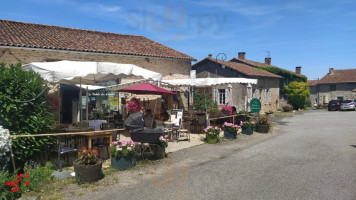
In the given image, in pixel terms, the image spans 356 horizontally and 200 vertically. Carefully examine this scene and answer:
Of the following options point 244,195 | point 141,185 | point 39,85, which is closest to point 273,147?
point 244,195

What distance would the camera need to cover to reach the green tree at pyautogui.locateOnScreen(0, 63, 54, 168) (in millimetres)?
5027

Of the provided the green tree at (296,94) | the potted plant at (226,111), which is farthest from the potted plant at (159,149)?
the green tree at (296,94)

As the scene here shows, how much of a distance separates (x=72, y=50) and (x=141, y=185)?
9293mm

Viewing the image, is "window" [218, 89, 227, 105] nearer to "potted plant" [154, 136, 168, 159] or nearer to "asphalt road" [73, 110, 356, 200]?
"asphalt road" [73, 110, 356, 200]

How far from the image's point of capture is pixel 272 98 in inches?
1056

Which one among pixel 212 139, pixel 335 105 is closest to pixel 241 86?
pixel 212 139

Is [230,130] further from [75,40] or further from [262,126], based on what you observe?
[75,40]

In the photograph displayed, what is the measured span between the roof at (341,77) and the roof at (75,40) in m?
32.2

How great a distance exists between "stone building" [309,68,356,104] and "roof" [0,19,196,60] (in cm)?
3219

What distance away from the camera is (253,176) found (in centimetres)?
539

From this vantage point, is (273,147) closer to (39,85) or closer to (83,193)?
(83,193)

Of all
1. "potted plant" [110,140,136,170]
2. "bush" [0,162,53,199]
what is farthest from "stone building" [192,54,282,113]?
"bush" [0,162,53,199]

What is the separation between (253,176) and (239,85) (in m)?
17.3

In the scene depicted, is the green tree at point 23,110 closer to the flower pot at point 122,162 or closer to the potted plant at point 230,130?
the flower pot at point 122,162
